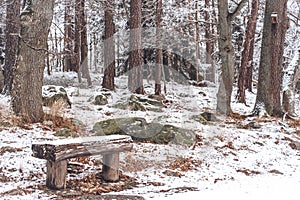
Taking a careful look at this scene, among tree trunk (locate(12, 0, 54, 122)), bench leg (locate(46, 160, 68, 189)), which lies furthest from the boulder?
bench leg (locate(46, 160, 68, 189))

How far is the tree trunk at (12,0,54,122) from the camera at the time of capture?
7289 millimetres

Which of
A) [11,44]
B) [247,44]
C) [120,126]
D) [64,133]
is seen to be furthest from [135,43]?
[64,133]

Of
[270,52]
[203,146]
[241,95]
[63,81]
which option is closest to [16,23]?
[63,81]

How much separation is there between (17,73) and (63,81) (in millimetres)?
11079

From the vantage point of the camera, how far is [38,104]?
748 cm

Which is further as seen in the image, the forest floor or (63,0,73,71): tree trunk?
(63,0,73,71): tree trunk

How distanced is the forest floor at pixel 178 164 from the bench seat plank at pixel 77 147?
496 millimetres

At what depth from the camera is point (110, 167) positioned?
5.25 m

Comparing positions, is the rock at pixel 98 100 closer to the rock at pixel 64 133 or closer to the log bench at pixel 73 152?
the rock at pixel 64 133

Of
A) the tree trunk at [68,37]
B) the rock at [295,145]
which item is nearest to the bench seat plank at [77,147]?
the tree trunk at [68,37]

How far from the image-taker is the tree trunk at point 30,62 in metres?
7.29

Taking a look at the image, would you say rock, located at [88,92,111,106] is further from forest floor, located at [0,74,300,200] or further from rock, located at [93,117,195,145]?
rock, located at [93,117,195,145]

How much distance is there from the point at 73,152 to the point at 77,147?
0.31 ft

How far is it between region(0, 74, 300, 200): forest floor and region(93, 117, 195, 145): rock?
0.78ft
